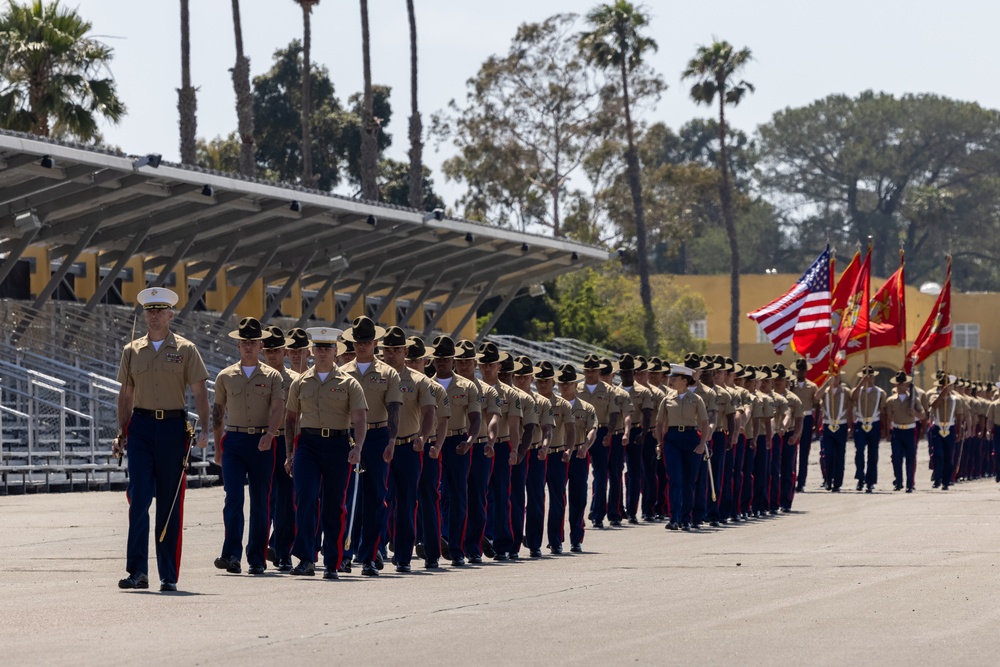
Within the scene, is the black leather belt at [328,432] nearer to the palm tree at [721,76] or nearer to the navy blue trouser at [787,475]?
the navy blue trouser at [787,475]

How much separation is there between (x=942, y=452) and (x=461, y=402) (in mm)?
19368

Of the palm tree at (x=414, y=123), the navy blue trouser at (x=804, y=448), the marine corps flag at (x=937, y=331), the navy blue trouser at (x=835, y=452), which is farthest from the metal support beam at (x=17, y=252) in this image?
the palm tree at (x=414, y=123)

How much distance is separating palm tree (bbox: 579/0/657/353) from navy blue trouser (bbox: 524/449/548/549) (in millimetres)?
44865

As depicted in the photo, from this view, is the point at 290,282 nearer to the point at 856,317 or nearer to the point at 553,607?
the point at 856,317

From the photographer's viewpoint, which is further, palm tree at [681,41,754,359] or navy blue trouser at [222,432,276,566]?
palm tree at [681,41,754,359]

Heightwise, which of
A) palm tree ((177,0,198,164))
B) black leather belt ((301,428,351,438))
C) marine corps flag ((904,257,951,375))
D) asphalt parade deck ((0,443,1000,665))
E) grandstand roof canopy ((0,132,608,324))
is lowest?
asphalt parade deck ((0,443,1000,665))

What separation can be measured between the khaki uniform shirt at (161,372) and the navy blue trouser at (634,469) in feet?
32.8

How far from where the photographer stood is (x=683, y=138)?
399ft

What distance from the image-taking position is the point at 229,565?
547 inches

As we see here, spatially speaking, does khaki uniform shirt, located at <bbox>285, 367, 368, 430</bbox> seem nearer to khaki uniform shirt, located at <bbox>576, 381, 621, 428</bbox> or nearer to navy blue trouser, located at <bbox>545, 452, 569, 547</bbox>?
navy blue trouser, located at <bbox>545, 452, 569, 547</bbox>

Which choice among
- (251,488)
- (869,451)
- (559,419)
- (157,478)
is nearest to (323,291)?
(869,451)

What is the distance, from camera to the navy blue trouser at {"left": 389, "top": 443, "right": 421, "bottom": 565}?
47.3 ft

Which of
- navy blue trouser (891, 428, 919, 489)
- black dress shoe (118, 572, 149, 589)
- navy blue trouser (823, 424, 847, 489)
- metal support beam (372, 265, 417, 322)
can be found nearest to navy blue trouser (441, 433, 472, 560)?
black dress shoe (118, 572, 149, 589)

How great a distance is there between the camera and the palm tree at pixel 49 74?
1533 inches
